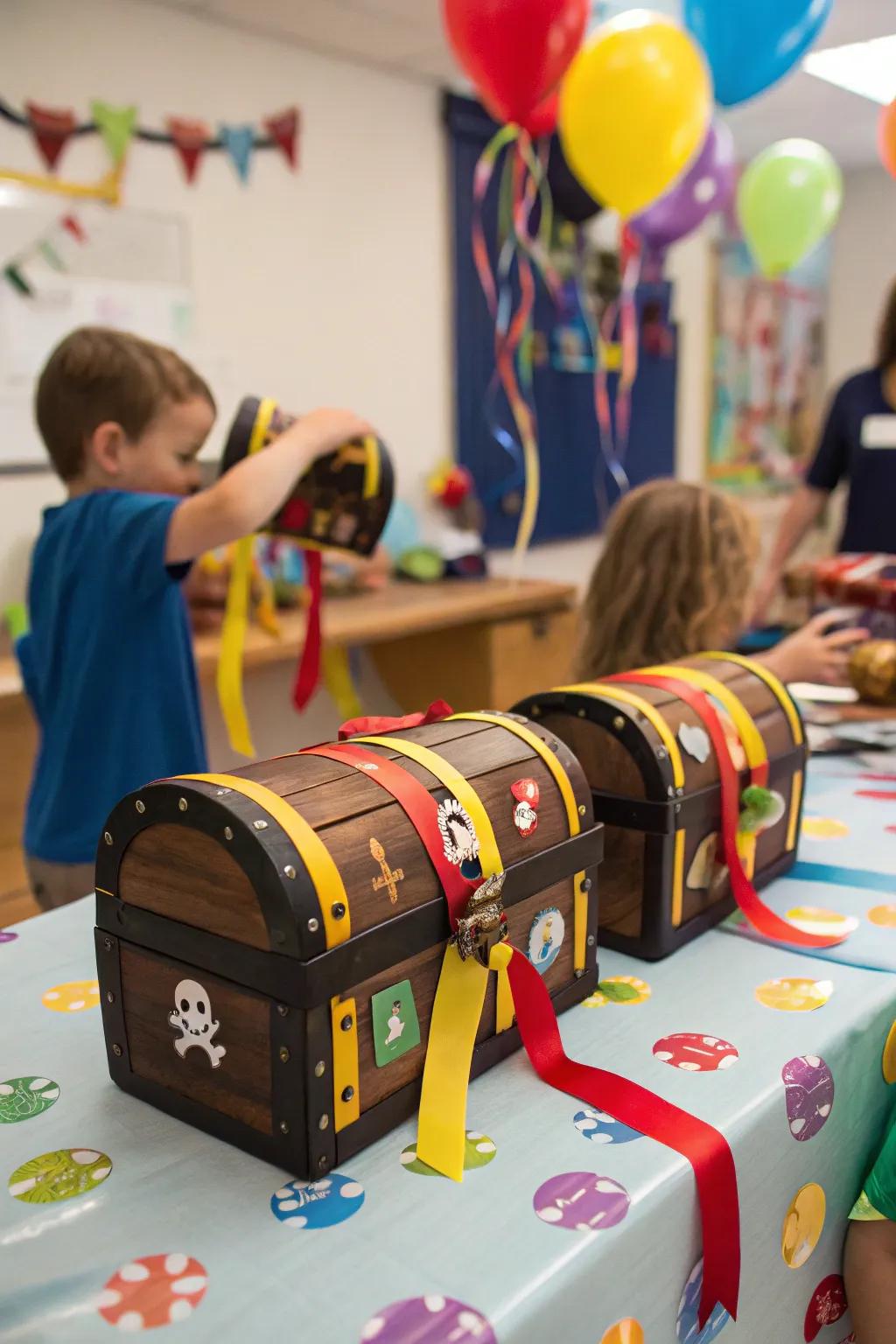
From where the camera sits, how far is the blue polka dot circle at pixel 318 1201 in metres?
0.61

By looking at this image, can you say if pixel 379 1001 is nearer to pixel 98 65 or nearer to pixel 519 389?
pixel 98 65

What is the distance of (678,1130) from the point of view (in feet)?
2.27

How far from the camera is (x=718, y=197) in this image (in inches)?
128

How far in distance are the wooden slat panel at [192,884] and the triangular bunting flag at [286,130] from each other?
2641 millimetres

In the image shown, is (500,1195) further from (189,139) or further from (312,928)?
(189,139)

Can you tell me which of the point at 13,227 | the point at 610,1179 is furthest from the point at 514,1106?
the point at 13,227

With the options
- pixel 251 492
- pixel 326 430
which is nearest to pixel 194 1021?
pixel 251 492

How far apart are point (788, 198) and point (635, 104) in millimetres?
1314

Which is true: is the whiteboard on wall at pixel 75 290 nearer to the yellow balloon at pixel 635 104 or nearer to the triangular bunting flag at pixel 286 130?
the triangular bunting flag at pixel 286 130

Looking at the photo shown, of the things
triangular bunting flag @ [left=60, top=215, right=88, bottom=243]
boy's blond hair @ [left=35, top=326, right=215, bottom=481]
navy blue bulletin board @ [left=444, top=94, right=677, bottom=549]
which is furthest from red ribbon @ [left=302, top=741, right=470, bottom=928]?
navy blue bulletin board @ [left=444, top=94, right=677, bottom=549]

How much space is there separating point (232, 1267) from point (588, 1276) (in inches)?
7.8

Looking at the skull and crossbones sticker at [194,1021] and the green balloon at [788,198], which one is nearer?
the skull and crossbones sticker at [194,1021]

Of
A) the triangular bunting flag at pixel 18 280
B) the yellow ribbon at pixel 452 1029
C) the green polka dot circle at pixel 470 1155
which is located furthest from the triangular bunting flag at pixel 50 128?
the green polka dot circle at pixel 470 1155

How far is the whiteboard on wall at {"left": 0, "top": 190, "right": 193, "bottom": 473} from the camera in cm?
238
